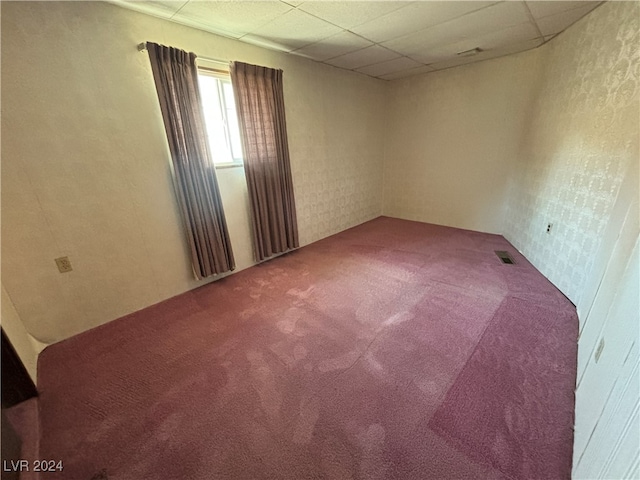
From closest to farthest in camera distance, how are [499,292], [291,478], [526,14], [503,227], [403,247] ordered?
[291,478], [526,14], [499,292], [403,247], [503,227]

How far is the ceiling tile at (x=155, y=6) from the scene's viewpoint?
1.83m

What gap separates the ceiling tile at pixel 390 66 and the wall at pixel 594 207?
1.48m

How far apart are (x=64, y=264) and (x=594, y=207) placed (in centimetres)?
405

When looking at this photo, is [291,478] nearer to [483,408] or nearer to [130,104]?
[483,408]

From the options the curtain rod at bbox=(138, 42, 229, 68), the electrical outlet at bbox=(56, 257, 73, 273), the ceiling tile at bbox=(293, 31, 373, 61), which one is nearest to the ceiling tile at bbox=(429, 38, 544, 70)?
the ceiling tile at bbox=(293, 31, 373, 61)

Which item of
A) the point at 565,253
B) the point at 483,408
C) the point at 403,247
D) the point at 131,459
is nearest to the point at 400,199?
the point at 403,247

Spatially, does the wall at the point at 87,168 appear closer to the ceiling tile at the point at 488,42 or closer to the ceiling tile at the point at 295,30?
the ceiling tile at the point at 295,30

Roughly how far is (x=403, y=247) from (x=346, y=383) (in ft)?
7.65

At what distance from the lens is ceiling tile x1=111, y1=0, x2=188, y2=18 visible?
1829mm

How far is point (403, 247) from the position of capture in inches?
137

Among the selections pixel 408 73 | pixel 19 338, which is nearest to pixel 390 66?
pixel 408 73

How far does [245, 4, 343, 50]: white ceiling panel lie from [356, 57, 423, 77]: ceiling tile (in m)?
1.23

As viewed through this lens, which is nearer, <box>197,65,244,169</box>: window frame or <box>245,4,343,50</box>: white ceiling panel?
<box>245,4,343,50</box>: white ceiling panel

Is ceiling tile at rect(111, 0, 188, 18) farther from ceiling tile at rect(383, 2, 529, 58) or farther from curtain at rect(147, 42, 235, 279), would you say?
ceiling tile at rect(383, 2, 529, 58)
